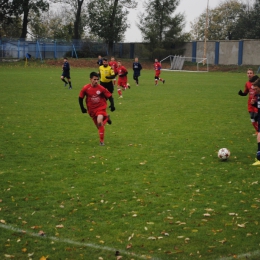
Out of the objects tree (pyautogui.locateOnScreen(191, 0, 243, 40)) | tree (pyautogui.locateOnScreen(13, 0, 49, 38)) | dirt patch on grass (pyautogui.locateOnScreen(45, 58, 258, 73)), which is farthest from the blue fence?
tree (pyautogui.locateOnScreen(191, 0, 243, 40))

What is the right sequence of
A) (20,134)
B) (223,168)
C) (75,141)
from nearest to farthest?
(223,168) → (75,141) → (20,134)

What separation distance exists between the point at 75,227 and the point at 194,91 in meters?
22.6

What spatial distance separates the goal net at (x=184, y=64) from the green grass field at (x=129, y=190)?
4366 cm

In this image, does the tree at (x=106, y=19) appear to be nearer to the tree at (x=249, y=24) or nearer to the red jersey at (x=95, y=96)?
the tree at (x=249, y=24)

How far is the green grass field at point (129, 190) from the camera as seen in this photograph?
6.02 meters

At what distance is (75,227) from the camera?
6.59m

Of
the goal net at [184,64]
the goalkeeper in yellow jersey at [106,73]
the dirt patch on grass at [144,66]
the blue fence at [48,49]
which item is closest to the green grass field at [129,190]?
the goalkeeper in yellow jersey at [106,73]

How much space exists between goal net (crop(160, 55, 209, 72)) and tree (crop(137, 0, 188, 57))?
2347 mm

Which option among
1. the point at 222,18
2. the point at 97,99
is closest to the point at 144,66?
the point at 222,18

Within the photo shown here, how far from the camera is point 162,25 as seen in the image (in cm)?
6444

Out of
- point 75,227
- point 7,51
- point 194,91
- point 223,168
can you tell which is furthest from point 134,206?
point 7,51

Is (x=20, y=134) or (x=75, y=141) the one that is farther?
(x=20, y=134)

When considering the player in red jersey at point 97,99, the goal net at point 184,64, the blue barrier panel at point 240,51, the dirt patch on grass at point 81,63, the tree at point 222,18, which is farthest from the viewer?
the tree at point 222,18

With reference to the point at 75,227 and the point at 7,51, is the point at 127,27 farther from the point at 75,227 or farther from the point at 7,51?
the point at 75,227
